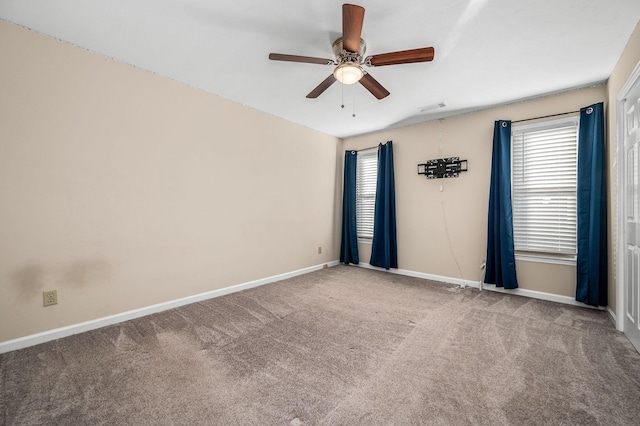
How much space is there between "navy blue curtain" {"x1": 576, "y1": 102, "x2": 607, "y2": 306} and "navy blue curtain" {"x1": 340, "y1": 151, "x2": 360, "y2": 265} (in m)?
3.04

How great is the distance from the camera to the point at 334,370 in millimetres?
1895

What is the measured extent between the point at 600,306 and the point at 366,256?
Answer: 304 cm

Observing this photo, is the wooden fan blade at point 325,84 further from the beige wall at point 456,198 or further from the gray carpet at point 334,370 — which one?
the beige wall at point 456,198

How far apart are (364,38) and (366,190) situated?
10.0 feet

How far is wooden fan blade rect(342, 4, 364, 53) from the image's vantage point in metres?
Answer: 1.64

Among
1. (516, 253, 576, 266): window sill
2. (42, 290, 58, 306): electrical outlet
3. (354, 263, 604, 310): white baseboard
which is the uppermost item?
(516, 253, 576, 266): window sill

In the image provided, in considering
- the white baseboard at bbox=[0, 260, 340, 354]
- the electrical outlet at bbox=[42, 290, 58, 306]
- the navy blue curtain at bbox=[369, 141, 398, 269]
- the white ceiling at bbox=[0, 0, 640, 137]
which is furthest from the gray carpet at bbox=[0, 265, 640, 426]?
the white ceiling at bbox=[0, 0, 640, 137]

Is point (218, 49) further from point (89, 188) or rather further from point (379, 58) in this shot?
point (89, 188)

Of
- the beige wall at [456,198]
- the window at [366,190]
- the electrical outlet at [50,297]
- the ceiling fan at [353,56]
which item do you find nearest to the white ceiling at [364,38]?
the ceiling fan at [353,56]

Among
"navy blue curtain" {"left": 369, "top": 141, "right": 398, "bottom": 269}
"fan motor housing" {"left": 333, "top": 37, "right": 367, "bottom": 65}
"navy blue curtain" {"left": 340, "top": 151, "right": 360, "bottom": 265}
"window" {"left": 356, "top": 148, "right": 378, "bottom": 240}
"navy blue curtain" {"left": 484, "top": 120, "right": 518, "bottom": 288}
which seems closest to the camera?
"fan motor housing" {"left": 333, "top": 37, "right": 367, "bottom": 65}

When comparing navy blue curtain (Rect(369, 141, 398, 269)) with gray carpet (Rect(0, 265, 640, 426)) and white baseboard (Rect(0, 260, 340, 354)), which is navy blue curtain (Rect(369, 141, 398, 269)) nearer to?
gray carpet (Rect(0, 265, 640, 426))

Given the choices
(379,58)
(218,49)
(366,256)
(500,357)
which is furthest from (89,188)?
(366,256)

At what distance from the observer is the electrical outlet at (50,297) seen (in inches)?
89.8

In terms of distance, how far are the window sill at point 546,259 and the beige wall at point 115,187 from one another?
3.39 meters
